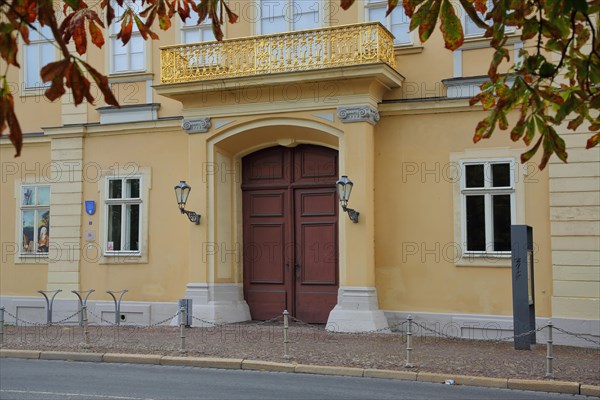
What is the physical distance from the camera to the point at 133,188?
64.8ft

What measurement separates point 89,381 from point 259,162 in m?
8.84

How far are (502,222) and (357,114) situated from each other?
149 inches

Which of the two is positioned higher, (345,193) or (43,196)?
(43,196)

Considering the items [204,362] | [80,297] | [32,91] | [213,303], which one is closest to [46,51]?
[32,91]

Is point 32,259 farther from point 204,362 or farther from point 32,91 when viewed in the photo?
point 204,362

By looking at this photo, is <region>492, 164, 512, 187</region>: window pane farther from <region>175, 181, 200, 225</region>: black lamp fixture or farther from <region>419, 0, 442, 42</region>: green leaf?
<region>419, 0, 442, 42</region>: green leaf

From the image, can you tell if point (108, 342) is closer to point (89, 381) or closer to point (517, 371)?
point (89, 381)

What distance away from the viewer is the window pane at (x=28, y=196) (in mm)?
20922

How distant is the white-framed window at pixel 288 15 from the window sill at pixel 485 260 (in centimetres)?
620

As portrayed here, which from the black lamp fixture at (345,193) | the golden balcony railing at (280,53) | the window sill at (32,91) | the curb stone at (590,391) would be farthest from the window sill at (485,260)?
the window sill at (32,91)

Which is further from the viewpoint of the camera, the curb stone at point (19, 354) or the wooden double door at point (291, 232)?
the wooden double door at point (291, 232)

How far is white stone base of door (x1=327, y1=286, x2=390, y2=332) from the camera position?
16281 mm

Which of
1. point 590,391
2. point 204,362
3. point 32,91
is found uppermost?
point 32,91

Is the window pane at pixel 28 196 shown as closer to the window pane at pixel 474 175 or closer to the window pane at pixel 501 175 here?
the window pane at pixel 474 175
